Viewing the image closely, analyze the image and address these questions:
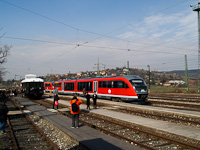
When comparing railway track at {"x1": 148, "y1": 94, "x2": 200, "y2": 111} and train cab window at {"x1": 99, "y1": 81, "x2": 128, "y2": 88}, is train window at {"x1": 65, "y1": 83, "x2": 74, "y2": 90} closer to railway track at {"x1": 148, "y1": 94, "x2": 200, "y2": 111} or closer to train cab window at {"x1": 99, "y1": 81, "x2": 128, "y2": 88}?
train cab window at {"x1": 99, "y1": 81, "x2": 128, "y2": 88}

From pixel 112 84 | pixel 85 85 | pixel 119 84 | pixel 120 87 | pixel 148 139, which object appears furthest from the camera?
pixel 85 85

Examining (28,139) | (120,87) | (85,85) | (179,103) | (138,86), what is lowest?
(28,139)

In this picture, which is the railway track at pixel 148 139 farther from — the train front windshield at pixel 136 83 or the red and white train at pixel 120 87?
the train front windshield at pixel 136 83

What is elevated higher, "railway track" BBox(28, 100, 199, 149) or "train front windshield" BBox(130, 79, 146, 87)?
"train front windshield" BBox(130, 79, 146, 87)

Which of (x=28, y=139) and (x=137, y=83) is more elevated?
(x=137, y=83)

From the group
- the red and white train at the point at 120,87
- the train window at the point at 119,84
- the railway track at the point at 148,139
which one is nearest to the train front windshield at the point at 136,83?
the red and white train at the point at 120,87

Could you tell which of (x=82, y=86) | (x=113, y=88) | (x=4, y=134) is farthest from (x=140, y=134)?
(x=82, y=86)

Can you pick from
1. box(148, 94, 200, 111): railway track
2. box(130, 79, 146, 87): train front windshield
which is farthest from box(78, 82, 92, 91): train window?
box(130, 79, 146, 87): train front windshield

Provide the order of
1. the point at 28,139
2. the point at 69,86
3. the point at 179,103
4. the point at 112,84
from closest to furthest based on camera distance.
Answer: the point at 28,139, the point at 179,103, the point at 112,84, the point at 69,86

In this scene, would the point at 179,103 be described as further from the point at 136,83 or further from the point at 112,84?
the point at 112,84

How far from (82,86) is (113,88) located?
29.8ft

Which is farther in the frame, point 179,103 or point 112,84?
point 112,84

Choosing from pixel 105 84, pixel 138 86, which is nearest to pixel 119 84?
pixel 138 86

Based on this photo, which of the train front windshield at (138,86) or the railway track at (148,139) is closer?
the railway track at (148,139)
